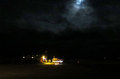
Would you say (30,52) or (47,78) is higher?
(30,52)

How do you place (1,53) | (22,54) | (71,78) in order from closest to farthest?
(71,78)
(1,53)
(22,54)

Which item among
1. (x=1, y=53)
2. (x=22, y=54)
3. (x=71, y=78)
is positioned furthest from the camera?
(x=22, y=54)

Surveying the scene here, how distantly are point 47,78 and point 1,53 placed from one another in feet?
325

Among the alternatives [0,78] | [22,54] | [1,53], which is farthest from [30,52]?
[0,78]

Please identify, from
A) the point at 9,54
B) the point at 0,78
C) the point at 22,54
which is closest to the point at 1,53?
the point at 9,54

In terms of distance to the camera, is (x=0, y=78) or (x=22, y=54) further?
(x=22, y=54)

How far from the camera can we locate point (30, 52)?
116 m

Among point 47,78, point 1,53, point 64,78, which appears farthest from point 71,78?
point 1,53

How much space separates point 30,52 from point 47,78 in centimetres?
10211

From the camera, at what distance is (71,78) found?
14.7m

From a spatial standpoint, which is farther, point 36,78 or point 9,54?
point 9,54

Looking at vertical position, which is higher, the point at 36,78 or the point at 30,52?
the point at 30,52

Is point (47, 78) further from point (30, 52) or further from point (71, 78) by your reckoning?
point (30, 52)

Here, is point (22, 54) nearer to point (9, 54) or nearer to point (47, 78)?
point (9, 54)
